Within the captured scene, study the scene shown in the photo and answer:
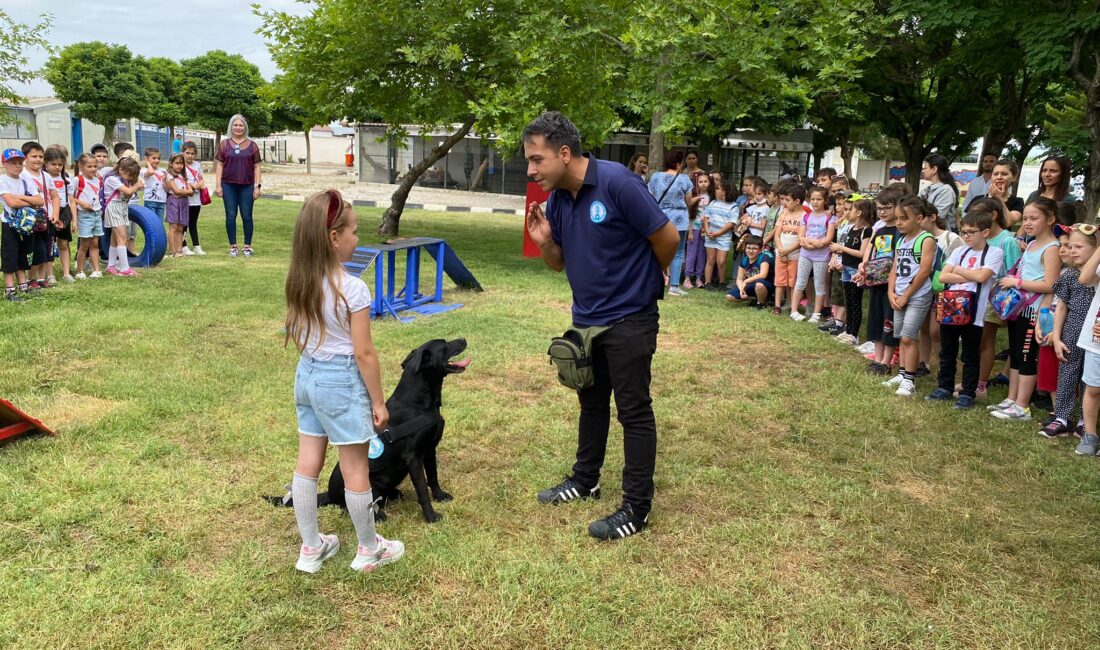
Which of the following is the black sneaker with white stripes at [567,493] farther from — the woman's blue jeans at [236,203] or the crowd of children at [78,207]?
the woman's blue jeans at [236,203]

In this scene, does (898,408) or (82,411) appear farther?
(898,408)

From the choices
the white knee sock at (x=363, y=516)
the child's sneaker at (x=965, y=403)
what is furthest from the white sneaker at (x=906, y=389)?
the white knee sock at (x=363, y=516)

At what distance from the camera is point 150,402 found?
17.4 feet

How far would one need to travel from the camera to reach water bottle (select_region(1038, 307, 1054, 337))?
553 centimetres

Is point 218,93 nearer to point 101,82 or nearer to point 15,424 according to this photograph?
point 101,82

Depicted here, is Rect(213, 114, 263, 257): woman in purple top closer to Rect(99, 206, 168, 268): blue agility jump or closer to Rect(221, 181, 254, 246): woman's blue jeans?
Rect(221, 181, 254, 246): woman's blue jeans

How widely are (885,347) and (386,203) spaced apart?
69.9 feet

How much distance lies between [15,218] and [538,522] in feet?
22.8

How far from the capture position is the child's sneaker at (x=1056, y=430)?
210 inches

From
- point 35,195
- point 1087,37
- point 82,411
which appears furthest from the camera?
point 1087,37

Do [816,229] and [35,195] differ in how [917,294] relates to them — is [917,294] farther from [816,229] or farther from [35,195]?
[35,195]

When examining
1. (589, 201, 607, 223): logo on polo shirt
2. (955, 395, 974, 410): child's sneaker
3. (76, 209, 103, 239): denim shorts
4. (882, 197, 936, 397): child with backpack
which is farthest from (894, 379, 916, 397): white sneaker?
(76, 209, 103, 239): denim shorts

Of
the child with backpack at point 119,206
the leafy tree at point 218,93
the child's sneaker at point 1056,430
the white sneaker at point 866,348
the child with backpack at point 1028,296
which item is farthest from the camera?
the leafy tree at point 218,93

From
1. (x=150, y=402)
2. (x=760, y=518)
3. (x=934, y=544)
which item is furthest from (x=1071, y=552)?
(x=150, y=402)
